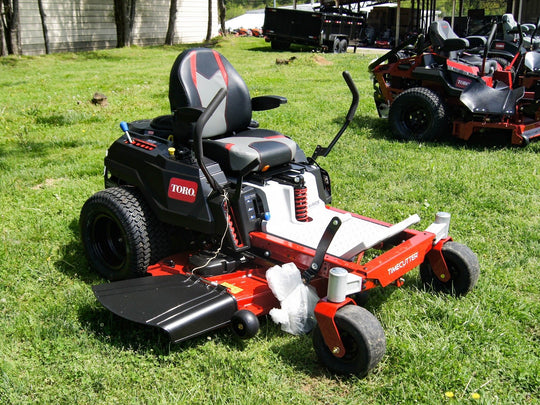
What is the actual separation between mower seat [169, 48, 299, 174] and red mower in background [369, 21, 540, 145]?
3499 millimetres

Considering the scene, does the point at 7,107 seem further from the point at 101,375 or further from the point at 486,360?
the point at 486,360

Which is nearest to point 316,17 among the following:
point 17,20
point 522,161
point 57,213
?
point 17,20

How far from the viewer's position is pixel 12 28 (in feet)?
55.9

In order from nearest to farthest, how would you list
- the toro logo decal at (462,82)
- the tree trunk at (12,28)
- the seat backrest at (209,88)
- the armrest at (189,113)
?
1. the armrest at (189,113)
2. the seat backrest at (209,88)
3. the toro logo decal at (462,82)
4. the tree trunk at (12,28)

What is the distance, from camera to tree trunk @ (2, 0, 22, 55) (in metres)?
16.6

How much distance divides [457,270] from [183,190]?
1.83 m

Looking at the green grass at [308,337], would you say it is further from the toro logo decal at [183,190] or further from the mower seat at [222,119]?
the mower seat at [222,119]

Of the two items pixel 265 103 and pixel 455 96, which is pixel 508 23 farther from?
pixel 265 103

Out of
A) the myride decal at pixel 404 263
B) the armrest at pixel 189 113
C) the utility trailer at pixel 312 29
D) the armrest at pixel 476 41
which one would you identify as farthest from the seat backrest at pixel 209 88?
the utility trailer at pixel 312 29

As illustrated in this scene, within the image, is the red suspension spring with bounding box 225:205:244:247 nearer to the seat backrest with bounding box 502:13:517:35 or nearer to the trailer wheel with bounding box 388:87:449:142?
the trailer wheel with bounding box 388:87:449:142

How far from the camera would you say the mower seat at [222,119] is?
382 centimetres

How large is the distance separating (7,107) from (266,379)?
8.21 meters

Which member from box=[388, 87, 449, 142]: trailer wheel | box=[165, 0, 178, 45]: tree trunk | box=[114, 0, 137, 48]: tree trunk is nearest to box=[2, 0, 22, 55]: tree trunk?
box=[114, 0, 137, 48]: tree trunk

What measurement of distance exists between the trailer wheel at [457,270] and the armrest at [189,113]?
174cm
